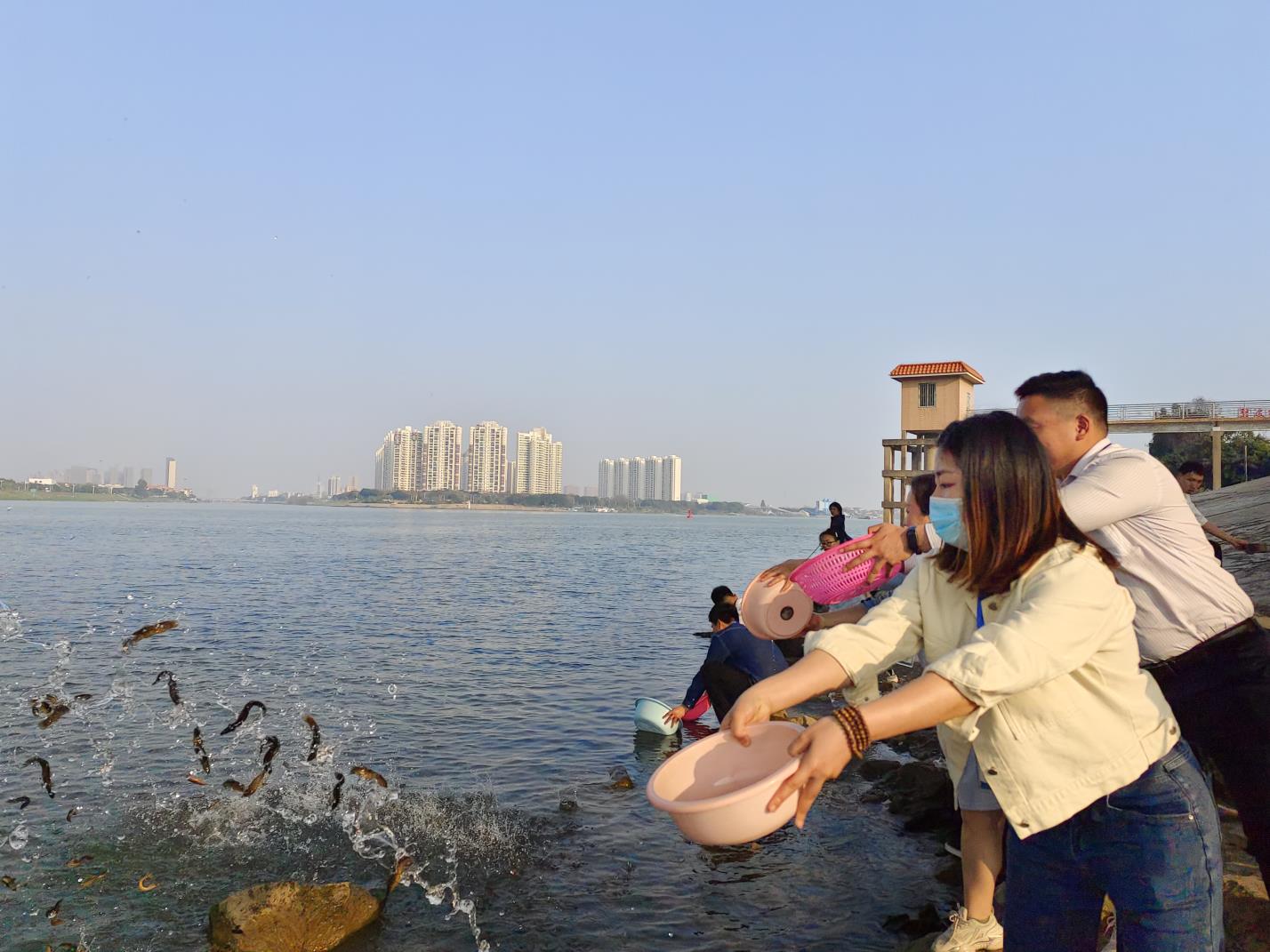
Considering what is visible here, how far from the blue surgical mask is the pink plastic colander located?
4.86ft

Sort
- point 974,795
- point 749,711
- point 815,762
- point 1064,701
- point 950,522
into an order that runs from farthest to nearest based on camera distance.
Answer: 1. point 974,795
2. point 950,522
3. point 749,711
4. point 1064,701
5. point 815,762

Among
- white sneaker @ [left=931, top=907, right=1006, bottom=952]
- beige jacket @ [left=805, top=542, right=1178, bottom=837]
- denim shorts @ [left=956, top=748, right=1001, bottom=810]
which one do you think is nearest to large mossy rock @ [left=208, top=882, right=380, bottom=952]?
white sneaker @ [left=931, top=907, right=1006, bottom=952]

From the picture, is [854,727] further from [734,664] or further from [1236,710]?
[734,664]

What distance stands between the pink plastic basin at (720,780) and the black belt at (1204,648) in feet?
5.96

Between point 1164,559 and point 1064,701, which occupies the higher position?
point 1164,559

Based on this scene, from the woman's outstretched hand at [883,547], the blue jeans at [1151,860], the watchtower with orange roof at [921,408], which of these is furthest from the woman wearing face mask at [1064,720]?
the watchtower with orange roof at [921,408]

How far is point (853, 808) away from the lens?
9.84m

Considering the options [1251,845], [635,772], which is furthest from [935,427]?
[1251,845]

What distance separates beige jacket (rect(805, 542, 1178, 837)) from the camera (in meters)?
2.35

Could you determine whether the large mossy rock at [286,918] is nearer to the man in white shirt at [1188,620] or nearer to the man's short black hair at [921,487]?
Result: the man's short black hair at [921,487]

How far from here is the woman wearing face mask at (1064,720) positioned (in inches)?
96.0

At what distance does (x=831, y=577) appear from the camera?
184 inches

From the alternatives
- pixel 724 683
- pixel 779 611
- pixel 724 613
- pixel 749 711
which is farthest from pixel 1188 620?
pixel 724 613

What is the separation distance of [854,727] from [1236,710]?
2190 mm
